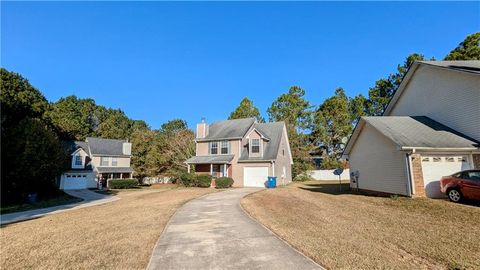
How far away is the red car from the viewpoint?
34.3 feet

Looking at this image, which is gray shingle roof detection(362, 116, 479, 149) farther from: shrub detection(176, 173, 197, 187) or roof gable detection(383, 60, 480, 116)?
shrub detection(176, 173, 197, 187)

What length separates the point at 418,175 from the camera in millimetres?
12711

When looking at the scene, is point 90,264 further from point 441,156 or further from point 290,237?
point 441,156

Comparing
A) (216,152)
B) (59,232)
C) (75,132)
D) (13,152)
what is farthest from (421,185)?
(75,132)

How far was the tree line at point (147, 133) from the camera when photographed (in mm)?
21266

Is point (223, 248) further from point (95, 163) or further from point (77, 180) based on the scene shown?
point (95, 163)

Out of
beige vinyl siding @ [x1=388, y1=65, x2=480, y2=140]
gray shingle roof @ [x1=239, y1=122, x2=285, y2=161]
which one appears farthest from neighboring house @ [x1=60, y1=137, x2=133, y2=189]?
beige vinyl siding @ [x1=388, y1=65, x2=480, y2=140]

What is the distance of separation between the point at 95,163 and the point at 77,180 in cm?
324

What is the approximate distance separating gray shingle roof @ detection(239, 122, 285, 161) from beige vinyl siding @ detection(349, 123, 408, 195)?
9152 mm

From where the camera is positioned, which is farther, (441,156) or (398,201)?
(441,156)

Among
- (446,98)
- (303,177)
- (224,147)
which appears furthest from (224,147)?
(446,98)

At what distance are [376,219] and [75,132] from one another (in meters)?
54.0

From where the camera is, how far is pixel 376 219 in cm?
884

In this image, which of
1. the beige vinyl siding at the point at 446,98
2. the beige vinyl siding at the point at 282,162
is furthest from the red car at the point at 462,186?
the beige vinyl siding at the point at 282,162
